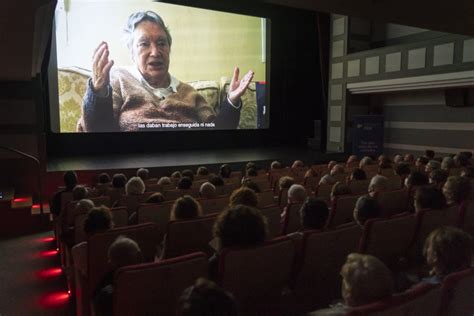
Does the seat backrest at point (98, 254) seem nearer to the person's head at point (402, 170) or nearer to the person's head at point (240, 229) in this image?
the person's head at point (240, 229)

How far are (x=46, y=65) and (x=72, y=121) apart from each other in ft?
4.29

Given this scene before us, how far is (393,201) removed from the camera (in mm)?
3420

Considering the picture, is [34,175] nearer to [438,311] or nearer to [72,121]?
[72,121]

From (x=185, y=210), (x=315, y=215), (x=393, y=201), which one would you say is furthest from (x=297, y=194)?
(x=185, y=210)

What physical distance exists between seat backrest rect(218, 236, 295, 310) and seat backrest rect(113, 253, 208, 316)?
0.12 meters

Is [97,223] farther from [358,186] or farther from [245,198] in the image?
[358,186]

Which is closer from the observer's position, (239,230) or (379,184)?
(239,230)

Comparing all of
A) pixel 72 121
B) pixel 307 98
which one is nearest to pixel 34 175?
pixel 72 121

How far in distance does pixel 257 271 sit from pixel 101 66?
7.98 m

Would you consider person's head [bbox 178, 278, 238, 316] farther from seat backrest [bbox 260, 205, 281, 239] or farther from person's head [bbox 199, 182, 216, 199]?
person's head [bbox 199, 182, 216, 199]

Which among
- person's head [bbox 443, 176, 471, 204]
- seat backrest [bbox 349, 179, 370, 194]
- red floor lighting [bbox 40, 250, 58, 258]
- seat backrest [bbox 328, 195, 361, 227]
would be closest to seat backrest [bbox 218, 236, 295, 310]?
seat backrest [bbox 328, 195, 361, 227]

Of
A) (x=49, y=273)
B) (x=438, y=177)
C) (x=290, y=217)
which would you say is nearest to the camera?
(x=290, y=217)

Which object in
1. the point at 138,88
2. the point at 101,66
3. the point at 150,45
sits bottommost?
the point at 138,88

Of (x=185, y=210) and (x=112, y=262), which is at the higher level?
(x=185, y=210)
